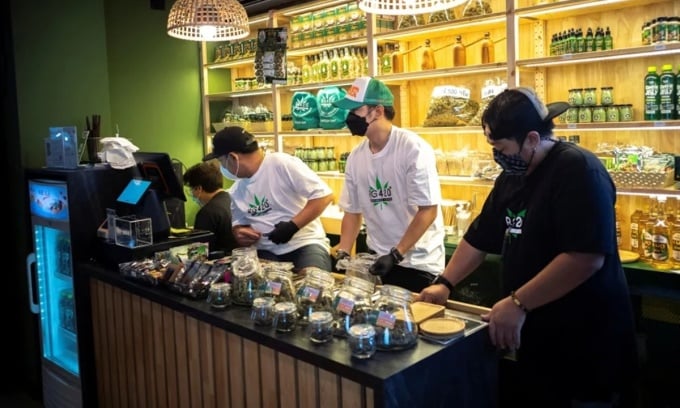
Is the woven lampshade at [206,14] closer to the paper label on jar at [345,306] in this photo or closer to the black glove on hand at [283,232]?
the black glove on hand at [283,232]

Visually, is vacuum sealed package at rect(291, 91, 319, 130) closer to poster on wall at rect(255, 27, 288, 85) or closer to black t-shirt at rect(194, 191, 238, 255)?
poster on wall at rect(255, 27, 288, 85)

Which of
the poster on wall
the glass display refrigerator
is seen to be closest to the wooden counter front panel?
the glass display refrigerator

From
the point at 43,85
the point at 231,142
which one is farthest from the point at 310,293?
the point at 43,85

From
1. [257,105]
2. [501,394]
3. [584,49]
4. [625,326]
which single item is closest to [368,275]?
[501,394]

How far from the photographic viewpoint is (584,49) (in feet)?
12.4

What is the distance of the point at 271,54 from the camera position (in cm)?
430

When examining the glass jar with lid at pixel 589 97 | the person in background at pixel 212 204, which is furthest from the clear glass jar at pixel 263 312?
the glass jar with lid at pixel 589 97

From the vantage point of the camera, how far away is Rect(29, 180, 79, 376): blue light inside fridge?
3.68m

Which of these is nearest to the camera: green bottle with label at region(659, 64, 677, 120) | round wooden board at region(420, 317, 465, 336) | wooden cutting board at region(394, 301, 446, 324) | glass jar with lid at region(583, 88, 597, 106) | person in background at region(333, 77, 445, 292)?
round wooden board at region(420, 317, 465, 336)

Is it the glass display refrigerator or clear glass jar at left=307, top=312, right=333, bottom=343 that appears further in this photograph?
the glass display refrigerator

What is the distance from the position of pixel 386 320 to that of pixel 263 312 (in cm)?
47

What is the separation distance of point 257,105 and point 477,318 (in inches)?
182

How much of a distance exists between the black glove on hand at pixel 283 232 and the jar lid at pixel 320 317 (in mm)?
1373

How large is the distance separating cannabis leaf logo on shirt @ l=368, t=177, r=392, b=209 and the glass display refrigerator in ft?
4.80
